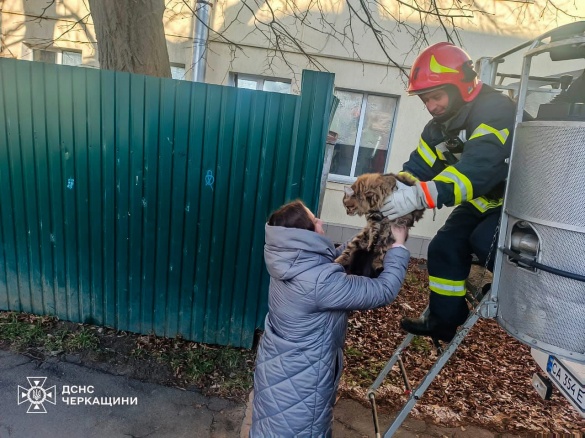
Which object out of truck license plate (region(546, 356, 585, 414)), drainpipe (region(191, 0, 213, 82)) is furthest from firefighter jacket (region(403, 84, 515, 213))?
drainpipe (region(191, 0, 213, 82))

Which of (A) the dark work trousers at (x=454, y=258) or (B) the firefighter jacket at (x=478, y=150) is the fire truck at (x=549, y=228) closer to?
(B) the firefighter jacket at (x=478, y=150)

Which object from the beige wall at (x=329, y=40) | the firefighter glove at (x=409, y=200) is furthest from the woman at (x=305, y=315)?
the beige wall at (x=329, y=40)

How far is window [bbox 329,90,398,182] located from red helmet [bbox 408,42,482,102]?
504cm

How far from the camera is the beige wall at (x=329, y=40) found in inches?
258

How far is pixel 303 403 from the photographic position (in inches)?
75.1

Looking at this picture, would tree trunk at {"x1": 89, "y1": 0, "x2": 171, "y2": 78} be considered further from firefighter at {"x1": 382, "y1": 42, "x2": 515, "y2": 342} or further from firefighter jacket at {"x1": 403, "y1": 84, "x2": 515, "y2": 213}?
firefighter jacket at {"x1": 403, "y1": 84, "x2": 515, "y2": 213}

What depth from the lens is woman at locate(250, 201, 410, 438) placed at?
1801 millimetres

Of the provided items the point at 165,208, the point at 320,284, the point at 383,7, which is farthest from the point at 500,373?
the point at 383,7

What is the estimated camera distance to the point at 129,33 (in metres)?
3.71

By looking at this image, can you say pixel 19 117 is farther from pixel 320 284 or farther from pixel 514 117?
pixel 514 117

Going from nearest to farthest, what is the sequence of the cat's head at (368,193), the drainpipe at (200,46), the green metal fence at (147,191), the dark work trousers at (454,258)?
1. the cat's head at (368,193)
2. the dark work trousers at (454,258)
3. the green metal fence at (147,191)
4. the drainpipe at (200,46)

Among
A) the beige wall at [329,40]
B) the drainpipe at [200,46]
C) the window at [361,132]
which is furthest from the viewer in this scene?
the window at [361,132]

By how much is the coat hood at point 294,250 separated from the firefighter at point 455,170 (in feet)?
1.20

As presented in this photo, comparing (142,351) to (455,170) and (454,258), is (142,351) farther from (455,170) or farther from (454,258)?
(455,170)
